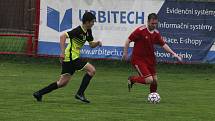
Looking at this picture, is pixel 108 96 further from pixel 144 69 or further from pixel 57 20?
pixel 57 20

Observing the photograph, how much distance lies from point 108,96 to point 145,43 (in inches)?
61.2

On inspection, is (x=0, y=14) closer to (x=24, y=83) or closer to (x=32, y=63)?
(x=32, y=63)

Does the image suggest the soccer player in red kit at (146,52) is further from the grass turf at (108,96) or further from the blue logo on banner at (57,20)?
the blue logo on banner at (57,20)

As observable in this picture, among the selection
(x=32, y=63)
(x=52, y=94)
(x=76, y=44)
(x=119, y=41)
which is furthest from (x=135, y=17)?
(x=76, y=44)

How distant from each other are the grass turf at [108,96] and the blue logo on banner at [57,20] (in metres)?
1.20

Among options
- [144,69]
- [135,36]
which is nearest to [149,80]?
[144,69]

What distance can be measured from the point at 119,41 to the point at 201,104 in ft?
30.3

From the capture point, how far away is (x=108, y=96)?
1452 centimetres

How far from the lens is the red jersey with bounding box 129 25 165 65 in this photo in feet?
44.7

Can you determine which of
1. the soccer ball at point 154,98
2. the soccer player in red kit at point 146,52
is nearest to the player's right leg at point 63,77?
the soccer player in red kit at point 146,52

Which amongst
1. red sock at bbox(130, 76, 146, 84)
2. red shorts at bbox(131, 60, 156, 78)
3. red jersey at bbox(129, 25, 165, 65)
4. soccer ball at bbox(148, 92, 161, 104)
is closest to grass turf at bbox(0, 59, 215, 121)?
soccer ball at bbox(148, 92, 161, 104)

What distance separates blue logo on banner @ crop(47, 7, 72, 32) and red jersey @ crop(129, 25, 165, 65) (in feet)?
29.9

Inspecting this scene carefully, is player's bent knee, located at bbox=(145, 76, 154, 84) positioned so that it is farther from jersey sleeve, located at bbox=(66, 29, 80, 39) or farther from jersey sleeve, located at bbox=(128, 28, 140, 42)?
jersey sleeve, located at bbox=(66, 29, 80, 39)

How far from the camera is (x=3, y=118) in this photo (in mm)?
10578
